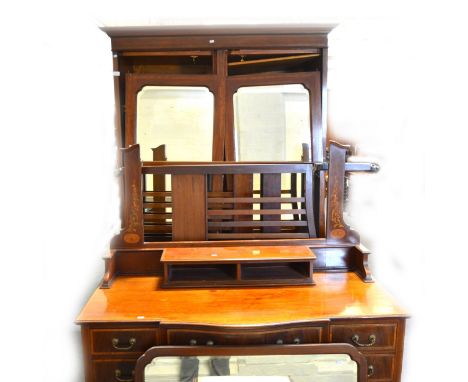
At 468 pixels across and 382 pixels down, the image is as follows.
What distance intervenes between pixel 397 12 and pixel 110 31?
3.69ft

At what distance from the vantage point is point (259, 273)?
4.52 feet

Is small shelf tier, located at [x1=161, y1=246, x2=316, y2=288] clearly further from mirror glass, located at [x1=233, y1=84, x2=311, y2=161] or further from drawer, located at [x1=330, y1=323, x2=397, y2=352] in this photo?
mirror glass, located at [x1=233, y1=84, x2=311, y2=161]

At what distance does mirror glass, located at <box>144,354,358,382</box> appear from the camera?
1.12 m

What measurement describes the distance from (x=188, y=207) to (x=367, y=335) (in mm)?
745

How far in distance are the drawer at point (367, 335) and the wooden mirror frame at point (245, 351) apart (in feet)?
0.19

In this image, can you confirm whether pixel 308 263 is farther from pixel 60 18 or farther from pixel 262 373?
pixel 60 18

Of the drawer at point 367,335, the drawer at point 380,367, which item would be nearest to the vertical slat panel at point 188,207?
the drawer at point 367,335

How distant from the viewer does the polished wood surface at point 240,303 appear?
111cm

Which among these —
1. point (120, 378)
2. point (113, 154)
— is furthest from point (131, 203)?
point (120, 378)

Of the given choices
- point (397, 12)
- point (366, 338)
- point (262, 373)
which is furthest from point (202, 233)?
point (397, 12)

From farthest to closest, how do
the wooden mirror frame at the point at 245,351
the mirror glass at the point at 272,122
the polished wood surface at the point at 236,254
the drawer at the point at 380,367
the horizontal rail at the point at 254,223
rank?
the mirror glass at the point at 272,122 → the horizontal rail at the point at 254,223 → the polished wood surface at the point at 236,254 → the drawer at the point at 380,367 → the wooden mirror frame at the point at 245,351

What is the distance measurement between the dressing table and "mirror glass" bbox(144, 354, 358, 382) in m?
0.07

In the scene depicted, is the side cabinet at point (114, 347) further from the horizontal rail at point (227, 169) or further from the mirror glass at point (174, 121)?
the mirror glass at point (174, 121)

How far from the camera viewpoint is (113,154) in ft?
5.26
